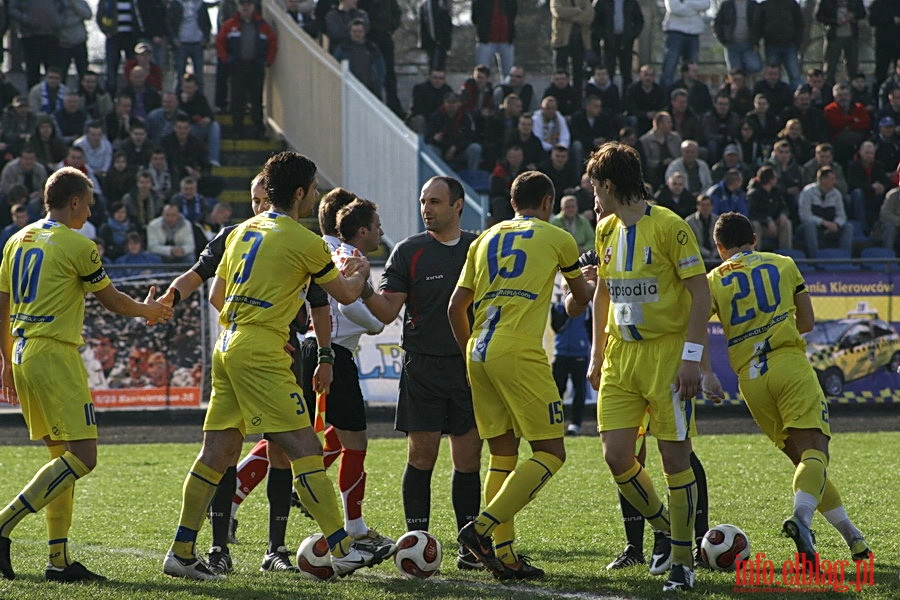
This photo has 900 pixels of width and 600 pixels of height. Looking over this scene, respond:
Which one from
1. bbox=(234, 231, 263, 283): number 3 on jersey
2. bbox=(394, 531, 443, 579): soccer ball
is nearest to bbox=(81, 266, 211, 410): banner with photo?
bbox=(234, 231, 263, 283): number 3 on jersey

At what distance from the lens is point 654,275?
21.1 ft

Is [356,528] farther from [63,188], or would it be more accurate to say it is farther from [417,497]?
[63,188]

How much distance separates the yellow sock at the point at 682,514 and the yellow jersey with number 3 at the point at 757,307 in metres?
1.09

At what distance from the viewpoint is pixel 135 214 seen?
17969 mm

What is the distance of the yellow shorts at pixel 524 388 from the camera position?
21.9ft

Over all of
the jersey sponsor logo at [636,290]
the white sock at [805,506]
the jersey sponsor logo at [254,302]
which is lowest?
the white sock at [805,506]

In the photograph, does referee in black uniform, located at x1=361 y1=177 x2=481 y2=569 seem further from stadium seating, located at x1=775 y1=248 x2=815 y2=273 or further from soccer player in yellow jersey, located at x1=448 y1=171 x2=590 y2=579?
stadium seating, located at x1=775 y1=248 x2=815 y2=273

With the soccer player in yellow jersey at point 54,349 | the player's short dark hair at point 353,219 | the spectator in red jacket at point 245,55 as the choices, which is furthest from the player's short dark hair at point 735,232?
the spectator in red jacket at point 245,55

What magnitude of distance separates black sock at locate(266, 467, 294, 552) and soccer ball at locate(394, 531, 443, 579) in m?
0.83

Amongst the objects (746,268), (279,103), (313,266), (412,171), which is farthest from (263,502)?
(279,103)

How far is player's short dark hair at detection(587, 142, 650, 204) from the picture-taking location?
6.48m

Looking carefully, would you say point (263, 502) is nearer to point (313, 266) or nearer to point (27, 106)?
point (313, 266)

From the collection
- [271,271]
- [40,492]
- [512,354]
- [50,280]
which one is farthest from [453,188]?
[40,492]

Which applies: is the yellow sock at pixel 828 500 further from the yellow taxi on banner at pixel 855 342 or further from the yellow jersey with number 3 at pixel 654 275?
the yellow taxi on banner at pixel 855 342
